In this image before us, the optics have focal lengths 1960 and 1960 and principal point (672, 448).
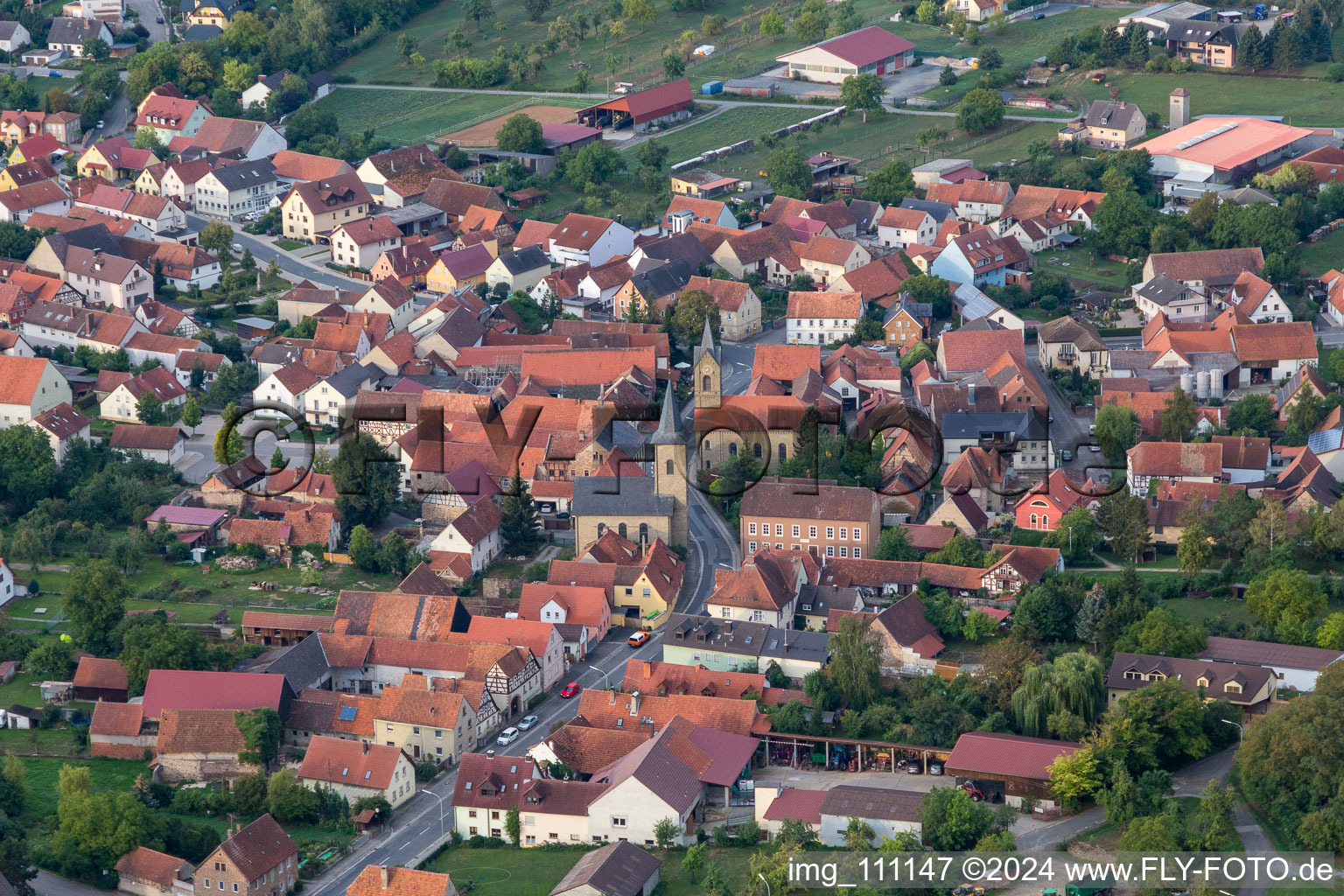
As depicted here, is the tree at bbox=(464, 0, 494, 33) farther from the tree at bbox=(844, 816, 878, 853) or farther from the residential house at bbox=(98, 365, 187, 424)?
the tree at bbox=(844, 816, 878, 853)

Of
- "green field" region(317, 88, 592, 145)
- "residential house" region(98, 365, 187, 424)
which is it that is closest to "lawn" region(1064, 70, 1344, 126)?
"green field" region(317, 88, 592, 145)

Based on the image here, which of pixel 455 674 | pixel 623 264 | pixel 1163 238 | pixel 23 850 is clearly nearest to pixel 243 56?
pixel 623 264

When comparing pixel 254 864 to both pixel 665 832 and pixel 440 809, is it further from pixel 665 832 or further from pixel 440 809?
pixel 665 832

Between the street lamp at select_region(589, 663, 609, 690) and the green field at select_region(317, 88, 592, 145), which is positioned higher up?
the green field at select_region(317, 88, 592, 145)

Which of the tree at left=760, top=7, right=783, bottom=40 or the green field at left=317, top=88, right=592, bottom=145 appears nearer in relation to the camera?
the green field at left=317, top=88, right=592, bottom=145

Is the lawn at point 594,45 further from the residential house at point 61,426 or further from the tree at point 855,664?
the tree at point 855,664

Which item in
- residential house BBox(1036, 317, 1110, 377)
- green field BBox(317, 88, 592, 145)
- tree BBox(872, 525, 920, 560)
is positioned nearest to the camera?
tree BBox(872, 525, 920, 560)
